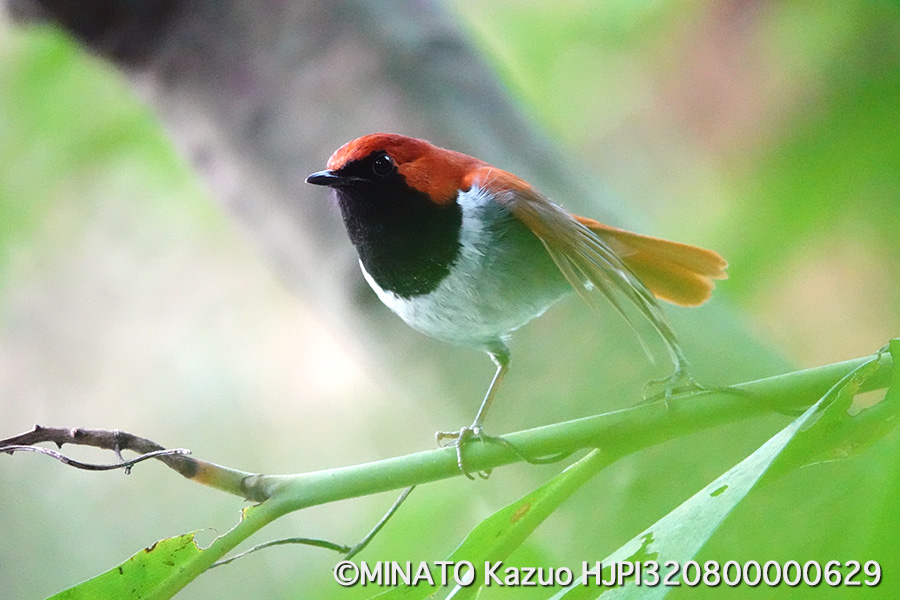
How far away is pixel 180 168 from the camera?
2.85 ft

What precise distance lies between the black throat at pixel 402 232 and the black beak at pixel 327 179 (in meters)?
0.01

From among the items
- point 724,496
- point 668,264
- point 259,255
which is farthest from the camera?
point 259,255

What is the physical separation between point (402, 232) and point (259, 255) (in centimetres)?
33

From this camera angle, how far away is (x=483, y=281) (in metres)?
0.49

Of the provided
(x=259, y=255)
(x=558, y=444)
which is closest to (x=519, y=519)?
(x=558, y=444)

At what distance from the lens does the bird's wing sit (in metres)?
0.48

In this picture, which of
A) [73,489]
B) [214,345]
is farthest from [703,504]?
[73,489]

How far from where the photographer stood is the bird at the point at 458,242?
0.48 metres

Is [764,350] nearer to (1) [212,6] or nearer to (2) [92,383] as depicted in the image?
(1) [212,6]

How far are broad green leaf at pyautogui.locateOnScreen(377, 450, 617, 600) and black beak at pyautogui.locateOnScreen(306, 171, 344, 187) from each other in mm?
217

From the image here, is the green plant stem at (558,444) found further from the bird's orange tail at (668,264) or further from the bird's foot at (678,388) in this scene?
the bird's orange tail at (668,264)

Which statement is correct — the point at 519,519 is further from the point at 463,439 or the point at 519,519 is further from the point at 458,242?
the point at 458,242

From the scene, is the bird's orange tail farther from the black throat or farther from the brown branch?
the brown branch

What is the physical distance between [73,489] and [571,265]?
719 mm
